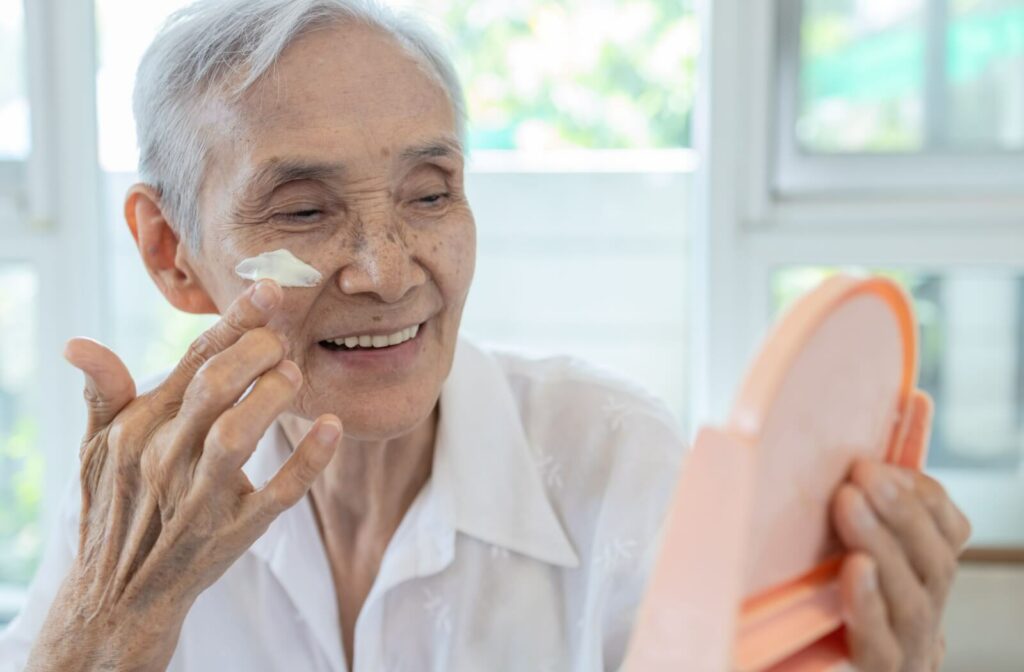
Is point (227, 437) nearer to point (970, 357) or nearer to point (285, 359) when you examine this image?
point (285, 359)

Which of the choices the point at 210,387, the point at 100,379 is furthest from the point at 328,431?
the point at 100,379

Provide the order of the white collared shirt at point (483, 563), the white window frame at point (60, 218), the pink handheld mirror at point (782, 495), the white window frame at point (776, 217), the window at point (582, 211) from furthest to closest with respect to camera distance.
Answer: the window at point (582, 211) → the white window frame at point (60, 218) → the white window frame at point (776, 217) → the white collared shirt at point (483, 563) → the pink handheld mirror at point (782, 495)

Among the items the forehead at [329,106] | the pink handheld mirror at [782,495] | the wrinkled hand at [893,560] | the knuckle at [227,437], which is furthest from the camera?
the forehead at [329,106]

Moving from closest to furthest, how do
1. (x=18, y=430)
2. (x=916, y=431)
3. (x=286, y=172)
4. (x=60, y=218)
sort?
(x=916, y=431) → (x=286, y=172) → (x=60, y=218) → (x=18, y=430)

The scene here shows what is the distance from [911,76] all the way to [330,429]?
1.71 m

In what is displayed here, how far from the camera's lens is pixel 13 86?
2309 mm

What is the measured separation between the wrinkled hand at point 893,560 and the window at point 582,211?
183cm

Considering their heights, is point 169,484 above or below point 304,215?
below

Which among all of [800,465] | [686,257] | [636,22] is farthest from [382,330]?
[636,22]

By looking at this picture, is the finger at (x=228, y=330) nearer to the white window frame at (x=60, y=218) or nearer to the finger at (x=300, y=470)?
the finger at (x=300, y=470)

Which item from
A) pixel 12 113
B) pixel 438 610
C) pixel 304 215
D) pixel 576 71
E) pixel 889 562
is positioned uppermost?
pixel 576 71

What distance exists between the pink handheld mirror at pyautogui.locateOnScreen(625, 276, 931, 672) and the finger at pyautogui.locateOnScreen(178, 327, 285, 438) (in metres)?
0.46

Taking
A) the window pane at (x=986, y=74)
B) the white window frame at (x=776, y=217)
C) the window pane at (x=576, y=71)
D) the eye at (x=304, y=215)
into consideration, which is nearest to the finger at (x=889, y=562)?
the eye at (x=304, y=215)

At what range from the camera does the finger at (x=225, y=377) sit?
0.89 metres
